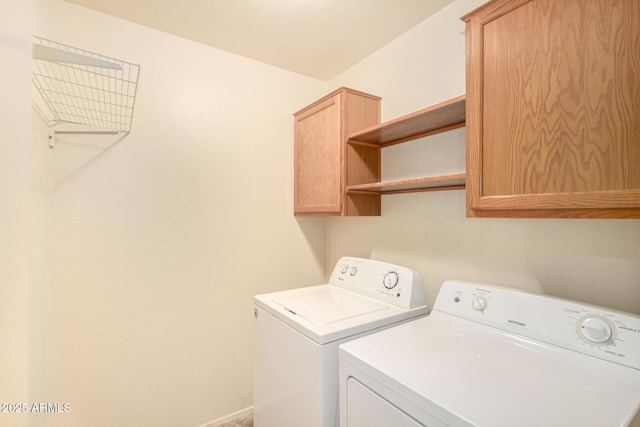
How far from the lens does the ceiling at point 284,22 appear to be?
58.1 inches

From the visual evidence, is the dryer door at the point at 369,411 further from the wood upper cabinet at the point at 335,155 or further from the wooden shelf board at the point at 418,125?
the wooden shelf board at the point at 418,125

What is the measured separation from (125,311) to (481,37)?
2.17 m

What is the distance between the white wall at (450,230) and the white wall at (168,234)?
28.0 inches

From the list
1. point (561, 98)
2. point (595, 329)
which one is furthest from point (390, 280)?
point (561, 98)

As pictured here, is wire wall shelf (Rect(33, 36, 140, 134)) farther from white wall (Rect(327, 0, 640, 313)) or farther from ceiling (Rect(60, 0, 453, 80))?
white wall (Rect(327, 0, 640, 313))

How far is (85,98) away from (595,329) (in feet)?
7.74

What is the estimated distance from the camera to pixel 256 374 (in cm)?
160

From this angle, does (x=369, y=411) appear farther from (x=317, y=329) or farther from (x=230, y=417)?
(x=230, y=417)

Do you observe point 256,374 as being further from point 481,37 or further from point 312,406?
point 481,37

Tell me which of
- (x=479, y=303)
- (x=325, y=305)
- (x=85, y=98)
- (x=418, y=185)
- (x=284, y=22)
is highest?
(x=284, y=22)

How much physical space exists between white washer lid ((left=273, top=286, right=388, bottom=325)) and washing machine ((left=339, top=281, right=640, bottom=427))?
0.24 metres

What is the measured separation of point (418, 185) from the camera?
1438mm

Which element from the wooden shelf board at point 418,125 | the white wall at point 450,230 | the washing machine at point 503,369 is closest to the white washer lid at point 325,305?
the washing machine at point 503,369

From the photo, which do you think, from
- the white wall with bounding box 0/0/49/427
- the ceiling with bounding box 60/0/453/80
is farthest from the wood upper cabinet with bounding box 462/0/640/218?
the white wall with bounding box 0/0/49/427
